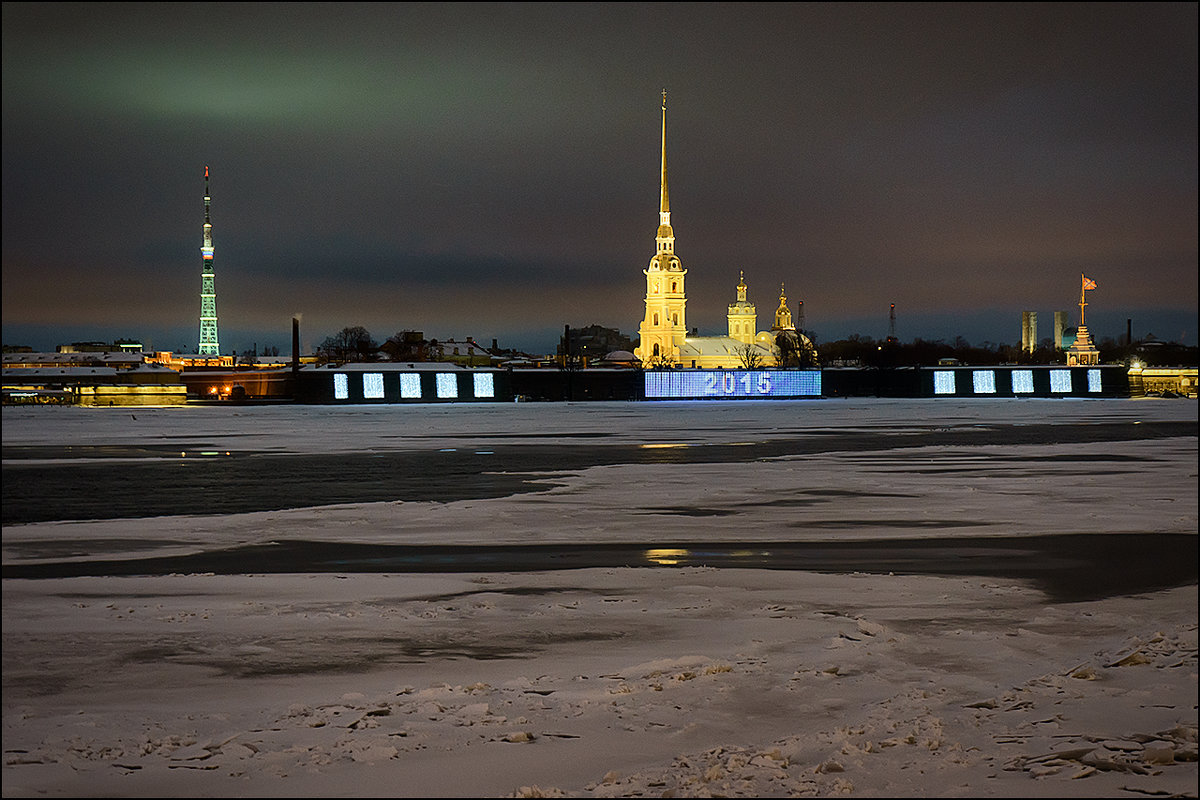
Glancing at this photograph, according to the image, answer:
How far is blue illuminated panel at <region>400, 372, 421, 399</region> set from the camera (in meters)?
92.1

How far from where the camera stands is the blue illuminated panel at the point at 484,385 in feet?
306

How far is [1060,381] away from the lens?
103 meters

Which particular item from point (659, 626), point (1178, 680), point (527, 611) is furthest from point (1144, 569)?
point (527, 611)

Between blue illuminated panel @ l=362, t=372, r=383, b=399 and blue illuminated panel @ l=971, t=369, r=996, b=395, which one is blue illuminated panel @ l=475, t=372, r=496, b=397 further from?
blue illuminated panel @ l=971, t=369, r=996, b=395

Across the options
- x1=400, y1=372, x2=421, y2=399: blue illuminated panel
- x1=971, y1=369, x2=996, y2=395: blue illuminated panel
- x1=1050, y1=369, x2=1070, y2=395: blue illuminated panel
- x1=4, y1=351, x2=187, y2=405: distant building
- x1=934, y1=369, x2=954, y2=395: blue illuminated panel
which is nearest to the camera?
x1=4, y1=351, x2=187, y2=405: distant building

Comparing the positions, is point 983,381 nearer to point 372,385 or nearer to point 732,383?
point 732,383

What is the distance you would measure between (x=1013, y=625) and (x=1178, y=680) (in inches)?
75.5

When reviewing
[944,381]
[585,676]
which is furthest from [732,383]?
[585,676]

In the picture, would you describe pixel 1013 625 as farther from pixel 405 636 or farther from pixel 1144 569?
pixel 405 636

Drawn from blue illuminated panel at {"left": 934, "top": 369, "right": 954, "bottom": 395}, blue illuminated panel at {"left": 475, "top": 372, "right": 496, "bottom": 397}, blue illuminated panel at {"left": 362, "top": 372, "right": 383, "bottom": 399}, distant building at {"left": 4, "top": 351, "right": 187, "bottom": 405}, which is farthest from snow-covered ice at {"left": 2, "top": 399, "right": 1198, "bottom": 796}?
blue illuminated panel at {"left": 934, "top": 369, "right": 954, "bottom": 395}

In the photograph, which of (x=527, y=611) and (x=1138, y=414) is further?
(x=1138, y=414)

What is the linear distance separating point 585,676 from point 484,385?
8622 centimetres

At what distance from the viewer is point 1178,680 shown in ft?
26.3

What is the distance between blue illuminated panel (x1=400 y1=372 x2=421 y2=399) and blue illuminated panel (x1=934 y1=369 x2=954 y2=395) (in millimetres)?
43426
